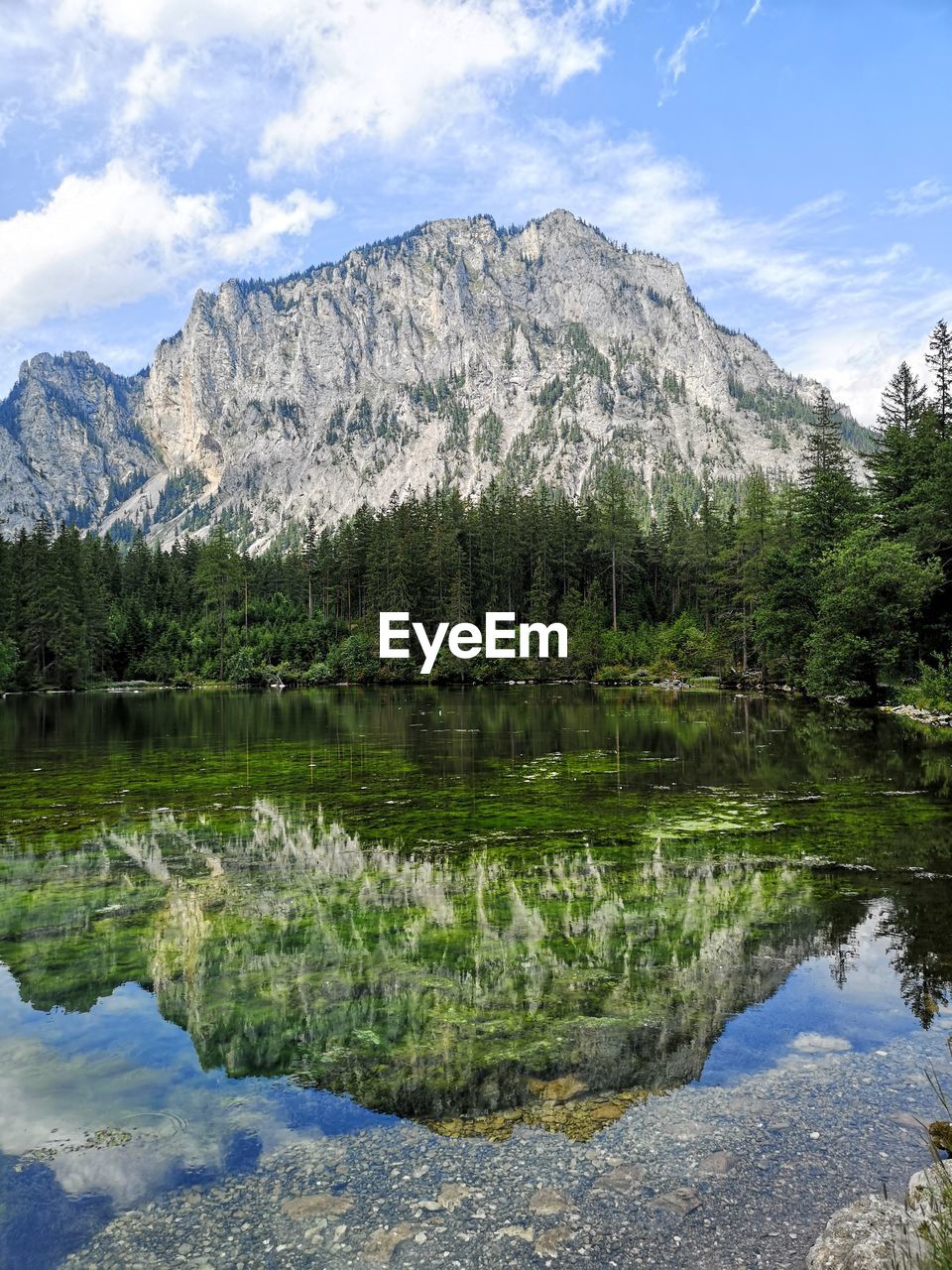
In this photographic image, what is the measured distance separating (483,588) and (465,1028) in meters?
80.2

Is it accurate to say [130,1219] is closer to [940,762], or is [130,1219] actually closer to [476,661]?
[940,762]

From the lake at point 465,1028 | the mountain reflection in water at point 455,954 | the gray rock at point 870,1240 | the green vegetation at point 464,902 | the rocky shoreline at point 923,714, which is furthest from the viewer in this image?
the rocky shoreline at point 923,714

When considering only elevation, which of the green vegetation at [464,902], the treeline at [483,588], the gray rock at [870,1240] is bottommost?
the green vegetation at [464,902]

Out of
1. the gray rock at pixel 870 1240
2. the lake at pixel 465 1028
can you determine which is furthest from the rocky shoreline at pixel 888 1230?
the lake at pixel 465 1028

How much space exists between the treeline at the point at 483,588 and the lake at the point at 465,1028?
37.2 meters

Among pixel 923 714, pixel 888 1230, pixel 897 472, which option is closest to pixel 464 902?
pixel 888 1230

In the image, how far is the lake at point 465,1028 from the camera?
4.76 metres

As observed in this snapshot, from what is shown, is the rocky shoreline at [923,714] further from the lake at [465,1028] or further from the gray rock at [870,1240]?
the gray rock at [870,1240]

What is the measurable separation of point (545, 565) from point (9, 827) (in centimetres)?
7255

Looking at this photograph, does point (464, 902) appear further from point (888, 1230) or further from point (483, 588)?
point (483, 588)

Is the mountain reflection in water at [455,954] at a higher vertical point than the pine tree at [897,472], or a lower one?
lower

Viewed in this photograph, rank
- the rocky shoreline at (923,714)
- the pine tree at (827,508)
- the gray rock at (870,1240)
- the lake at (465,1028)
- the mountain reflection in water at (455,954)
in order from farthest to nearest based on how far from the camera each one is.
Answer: the pine tree at (827,508) → the rocky shoreline at (923,714) → the mountain reflection in water at (455,954) → the lake at (465,1028) → the gray rock at (870,1240)

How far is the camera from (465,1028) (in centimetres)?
718

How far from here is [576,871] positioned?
1229 cm
